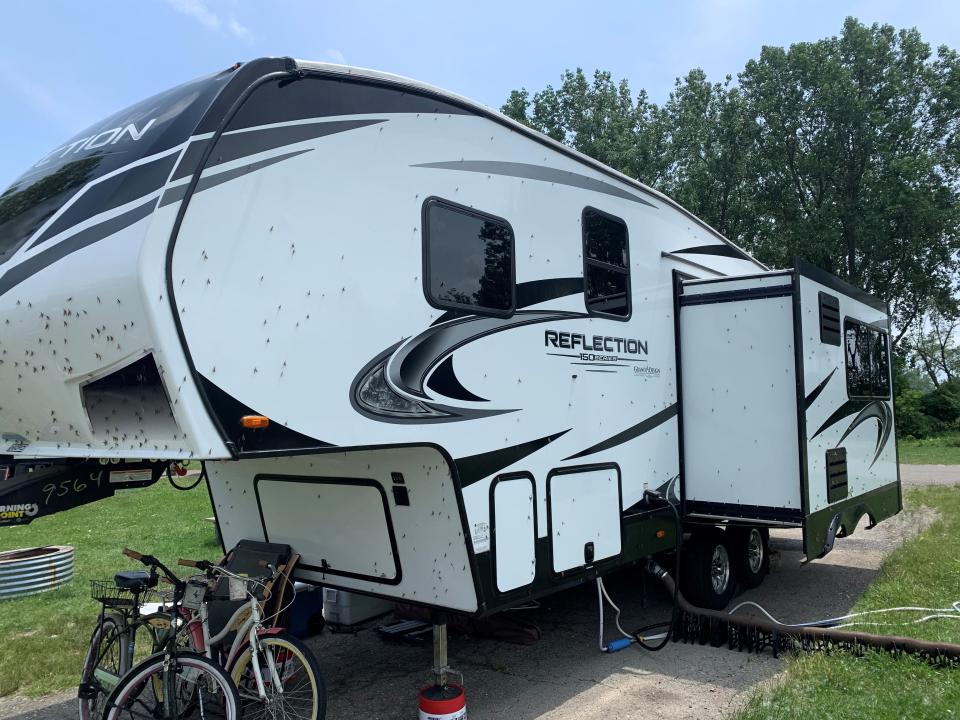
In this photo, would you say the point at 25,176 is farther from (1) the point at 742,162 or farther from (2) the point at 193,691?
(1) the point at 742,162

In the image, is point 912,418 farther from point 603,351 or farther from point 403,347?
point 403,347

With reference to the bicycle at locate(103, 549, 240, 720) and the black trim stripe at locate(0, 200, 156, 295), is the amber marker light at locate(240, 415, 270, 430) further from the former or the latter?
the bicycle at locate(103, 549, 240, 720)

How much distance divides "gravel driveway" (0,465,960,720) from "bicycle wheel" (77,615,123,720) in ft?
2.21

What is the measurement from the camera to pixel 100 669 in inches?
169

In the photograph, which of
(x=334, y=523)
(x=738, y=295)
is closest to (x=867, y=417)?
(x=738, y=295)

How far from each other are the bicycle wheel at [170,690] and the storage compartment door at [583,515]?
2029 millimetres

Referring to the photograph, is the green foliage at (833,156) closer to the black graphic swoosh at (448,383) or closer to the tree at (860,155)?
the tree at (860,155)

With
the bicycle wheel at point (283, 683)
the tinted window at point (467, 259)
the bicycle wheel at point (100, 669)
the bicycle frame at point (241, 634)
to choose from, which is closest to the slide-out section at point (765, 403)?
the tinted window at point (467, 259)

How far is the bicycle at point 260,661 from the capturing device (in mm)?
3947

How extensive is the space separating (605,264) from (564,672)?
9.63 ft

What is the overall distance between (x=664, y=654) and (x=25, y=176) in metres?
5.17

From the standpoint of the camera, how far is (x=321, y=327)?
140 inches

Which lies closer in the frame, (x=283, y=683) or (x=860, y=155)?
(x=283, y=683)

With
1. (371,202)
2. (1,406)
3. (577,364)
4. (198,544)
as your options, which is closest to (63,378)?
(1,406)
